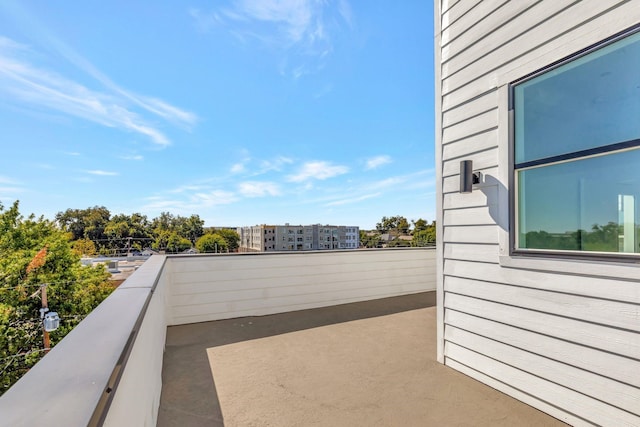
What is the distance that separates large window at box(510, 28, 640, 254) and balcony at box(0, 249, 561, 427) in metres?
1.20

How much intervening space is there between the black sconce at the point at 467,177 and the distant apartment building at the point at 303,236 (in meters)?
39.9

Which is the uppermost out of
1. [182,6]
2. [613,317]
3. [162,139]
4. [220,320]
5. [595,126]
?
[162,139]

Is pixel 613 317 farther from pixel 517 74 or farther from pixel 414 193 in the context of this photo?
pixel 414 193

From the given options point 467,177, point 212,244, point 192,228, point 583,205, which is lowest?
point 212,244

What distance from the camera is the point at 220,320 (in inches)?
162

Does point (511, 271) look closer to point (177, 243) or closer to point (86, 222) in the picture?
point (177, 243)

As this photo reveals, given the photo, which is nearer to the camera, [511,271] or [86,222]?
[511,271]

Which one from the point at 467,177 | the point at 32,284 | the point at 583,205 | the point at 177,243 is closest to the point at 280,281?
the point at 467,177

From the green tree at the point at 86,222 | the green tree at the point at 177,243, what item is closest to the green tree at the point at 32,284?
the green tree at the point at 177,243

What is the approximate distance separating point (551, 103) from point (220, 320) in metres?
4.16

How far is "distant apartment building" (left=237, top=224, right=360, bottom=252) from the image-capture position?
42.7 m

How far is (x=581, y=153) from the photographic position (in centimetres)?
182

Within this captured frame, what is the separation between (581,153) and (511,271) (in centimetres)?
85

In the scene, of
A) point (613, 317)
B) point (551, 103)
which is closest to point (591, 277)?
point (613, 317)
